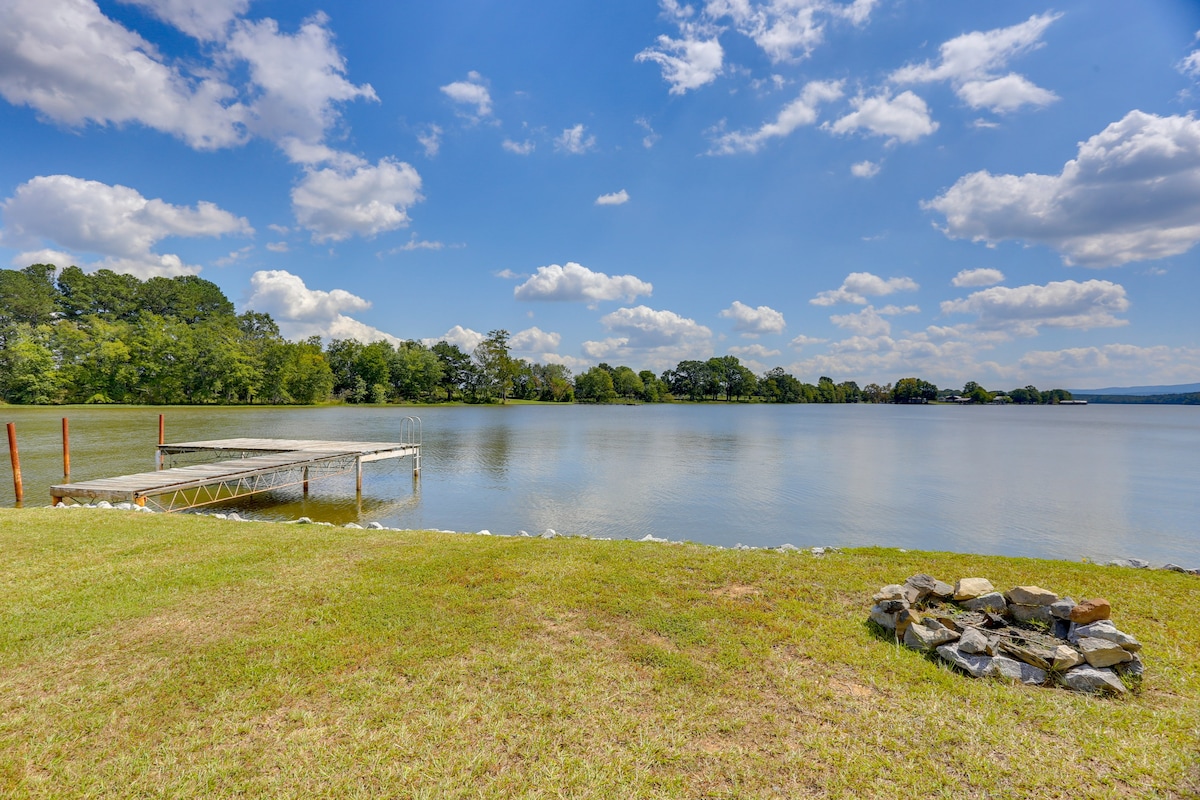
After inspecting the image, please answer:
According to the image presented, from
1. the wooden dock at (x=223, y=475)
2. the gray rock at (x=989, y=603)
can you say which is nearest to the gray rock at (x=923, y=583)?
the gray rock at (x=989, y=603)

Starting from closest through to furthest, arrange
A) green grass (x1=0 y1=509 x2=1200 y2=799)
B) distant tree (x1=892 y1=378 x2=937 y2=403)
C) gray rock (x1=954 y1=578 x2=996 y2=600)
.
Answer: green grass (x1=0 y1=509 x2=1200 y2=799), gray rock (x1=954 y1=578 x2=996 y2=600), distant tree (x1=892 y1=378 x2=937 y2=403)

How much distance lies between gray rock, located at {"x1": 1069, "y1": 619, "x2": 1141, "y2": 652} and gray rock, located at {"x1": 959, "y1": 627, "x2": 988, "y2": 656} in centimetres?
86

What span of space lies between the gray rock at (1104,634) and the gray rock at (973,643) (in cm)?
86

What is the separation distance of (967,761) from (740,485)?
1612 cm

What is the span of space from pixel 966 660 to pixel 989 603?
3.63ft

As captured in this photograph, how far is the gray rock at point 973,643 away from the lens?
466cm

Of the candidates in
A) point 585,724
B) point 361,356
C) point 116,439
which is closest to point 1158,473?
point 585,724

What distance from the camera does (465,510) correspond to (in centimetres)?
1514

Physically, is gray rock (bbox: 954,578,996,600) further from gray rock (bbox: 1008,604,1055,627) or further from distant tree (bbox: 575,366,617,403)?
distant tree (bbox: 575,366,617,403)

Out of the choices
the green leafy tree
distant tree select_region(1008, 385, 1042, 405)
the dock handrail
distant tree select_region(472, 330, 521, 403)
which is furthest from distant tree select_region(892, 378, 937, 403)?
the green leafy tree

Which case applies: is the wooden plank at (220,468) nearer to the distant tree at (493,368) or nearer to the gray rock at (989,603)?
the gray rock at (989,603)

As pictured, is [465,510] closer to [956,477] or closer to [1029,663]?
[1029,663]

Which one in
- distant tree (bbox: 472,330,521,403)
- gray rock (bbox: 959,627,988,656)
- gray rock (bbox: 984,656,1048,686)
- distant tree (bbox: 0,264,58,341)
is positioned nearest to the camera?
gray rock (bbox: 984,656,1048,686)

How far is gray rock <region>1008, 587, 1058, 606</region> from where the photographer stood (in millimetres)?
5031
